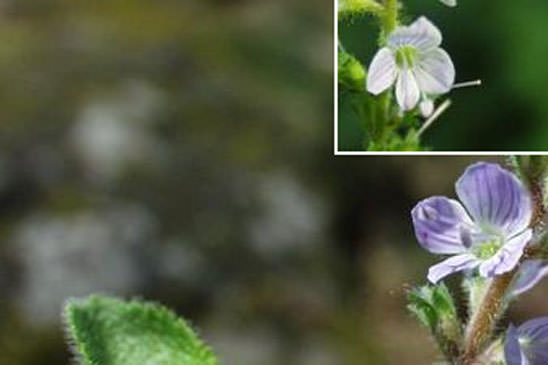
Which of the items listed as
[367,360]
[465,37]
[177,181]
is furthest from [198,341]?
[177,181]

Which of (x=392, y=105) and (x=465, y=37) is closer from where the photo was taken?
(x=392, y=105)

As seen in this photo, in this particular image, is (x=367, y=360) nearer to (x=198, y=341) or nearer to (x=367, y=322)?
(x=367, y=322)

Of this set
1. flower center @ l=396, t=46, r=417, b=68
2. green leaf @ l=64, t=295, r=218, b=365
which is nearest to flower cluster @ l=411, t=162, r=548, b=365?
flower center @ l=396, t=46, r=417, b=68

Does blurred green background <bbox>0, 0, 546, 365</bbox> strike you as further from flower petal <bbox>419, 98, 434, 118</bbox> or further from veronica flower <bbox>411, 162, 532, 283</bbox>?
veronica flower <bbox>411, 162, 532, 283</bbox>

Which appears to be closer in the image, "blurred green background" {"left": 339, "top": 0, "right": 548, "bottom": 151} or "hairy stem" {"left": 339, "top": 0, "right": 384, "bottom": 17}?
"hairy stem" {"left": 339, "top": 0, "right": 384, "bottom": 17}

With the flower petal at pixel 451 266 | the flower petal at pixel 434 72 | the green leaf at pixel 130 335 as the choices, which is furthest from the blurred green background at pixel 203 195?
the flower petal at pixel 451 266

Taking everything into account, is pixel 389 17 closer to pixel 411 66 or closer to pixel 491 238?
pixel 411 66

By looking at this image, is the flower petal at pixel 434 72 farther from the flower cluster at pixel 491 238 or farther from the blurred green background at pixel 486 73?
the flower cluster at pixel 491 238
